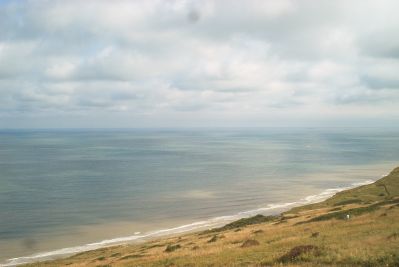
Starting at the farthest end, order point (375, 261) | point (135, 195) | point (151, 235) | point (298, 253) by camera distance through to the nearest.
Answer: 1. point (135, 195)
2. point (151, 235)
3. point (298, 253)
4. point (375, 261)

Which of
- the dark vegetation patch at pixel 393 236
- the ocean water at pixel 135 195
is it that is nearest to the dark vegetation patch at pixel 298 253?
the dark vegetation patch at pixel 393 236

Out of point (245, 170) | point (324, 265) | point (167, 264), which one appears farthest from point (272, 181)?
point (324, 265)

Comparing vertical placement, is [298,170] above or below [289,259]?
below

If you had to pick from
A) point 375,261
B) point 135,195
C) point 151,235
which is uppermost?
point 375,261

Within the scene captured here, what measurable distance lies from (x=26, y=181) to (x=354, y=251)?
117107 millimetres

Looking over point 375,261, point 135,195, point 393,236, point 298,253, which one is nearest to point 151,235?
point 135,195

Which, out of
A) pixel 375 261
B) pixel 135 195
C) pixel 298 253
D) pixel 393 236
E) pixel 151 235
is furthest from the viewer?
pixel 135 195

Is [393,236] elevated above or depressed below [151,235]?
above

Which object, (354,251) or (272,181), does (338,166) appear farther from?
(354,251)

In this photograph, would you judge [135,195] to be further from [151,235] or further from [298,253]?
[298,253]

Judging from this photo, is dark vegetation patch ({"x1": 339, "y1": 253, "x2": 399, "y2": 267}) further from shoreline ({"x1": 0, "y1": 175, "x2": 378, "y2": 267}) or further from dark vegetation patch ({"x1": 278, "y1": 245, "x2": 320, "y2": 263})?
shoreline ({"x1": 0, "y1": 175, "x2": 378, "y2": 267})

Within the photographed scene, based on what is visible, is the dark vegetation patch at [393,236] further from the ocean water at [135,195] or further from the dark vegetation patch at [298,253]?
the ocean water at [135,195]

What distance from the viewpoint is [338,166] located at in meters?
162

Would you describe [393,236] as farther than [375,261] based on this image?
Yes
